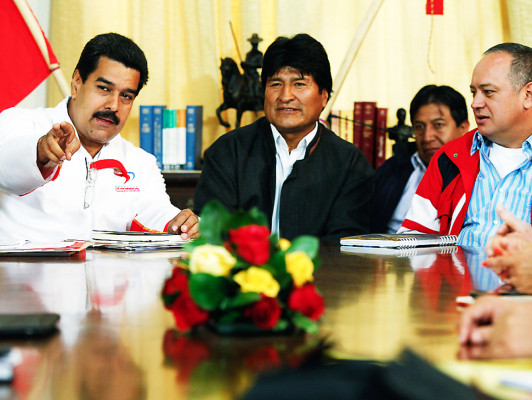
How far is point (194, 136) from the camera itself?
3.97m

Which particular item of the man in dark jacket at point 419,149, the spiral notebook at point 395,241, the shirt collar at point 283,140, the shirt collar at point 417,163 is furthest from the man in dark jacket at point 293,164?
the shirt collar at point 417,163

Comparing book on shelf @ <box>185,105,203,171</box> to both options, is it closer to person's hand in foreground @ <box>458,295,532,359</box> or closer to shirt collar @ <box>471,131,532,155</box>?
shirt collar @ <box>471,131,532,155</box>

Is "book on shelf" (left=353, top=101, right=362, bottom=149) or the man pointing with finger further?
"book on shelf" (left=353, top=101, right=362, bottom=149)

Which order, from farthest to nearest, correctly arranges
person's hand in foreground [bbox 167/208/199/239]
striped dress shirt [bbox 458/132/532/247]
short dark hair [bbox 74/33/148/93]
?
short dark hair [bbox 74/33/148/93] → striped dress shirt [bbox 458/132/532/247] → person's hand in foreground [bbox 167/208/199/239]

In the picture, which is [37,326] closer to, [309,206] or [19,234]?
[19,234]

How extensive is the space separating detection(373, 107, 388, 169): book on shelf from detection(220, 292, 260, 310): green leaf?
11.1ft

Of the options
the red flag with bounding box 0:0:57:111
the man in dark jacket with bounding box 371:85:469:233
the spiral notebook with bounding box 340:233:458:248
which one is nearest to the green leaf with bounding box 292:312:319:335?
the spiral notebook with bounding box 340:233:458:248

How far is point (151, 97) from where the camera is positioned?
13.9 ft

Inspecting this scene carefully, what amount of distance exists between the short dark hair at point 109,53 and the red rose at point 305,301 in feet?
7.02

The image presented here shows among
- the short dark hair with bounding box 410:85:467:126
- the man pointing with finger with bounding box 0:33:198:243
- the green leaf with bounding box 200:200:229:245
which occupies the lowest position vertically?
the green leaf with bounding box 200:200:229:245

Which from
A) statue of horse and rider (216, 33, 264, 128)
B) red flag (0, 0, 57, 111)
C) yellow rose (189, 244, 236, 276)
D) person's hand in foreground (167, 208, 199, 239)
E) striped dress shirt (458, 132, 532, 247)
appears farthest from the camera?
statue of horse and rider (216, 33, 264, 128)

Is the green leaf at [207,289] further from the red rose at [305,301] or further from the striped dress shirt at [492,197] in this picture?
the striped dress shirt at [492,197]

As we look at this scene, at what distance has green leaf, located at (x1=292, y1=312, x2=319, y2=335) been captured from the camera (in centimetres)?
81

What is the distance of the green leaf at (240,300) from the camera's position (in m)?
0.77
